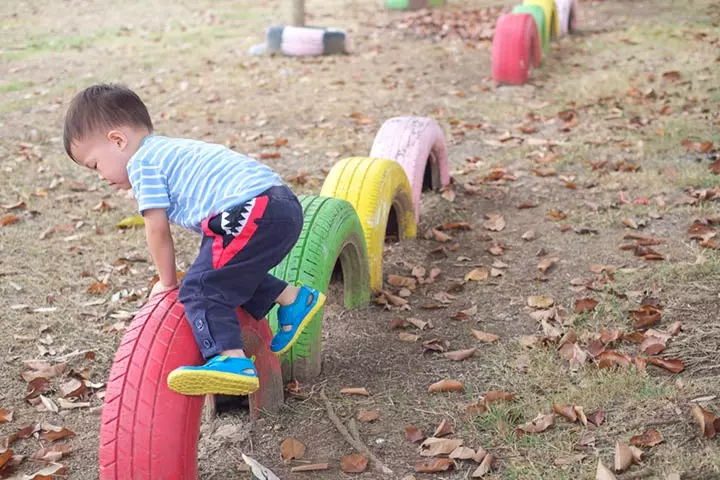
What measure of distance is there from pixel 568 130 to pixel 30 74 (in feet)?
21.8

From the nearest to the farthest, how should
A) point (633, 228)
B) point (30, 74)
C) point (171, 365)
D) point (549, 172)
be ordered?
point (171, 365) < point (633, 228) < point (549, 172) < point (30, 74)

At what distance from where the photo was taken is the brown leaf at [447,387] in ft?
11.7

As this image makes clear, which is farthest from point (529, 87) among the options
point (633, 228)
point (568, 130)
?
point (633, 228)

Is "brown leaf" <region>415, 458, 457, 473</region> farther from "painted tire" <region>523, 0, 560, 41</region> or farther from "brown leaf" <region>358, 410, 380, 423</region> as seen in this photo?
"painted tire" <region>523, 0, 560, 41</region>

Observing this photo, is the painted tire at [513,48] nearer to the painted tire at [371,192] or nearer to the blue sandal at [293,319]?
the painted tire at [371,192]

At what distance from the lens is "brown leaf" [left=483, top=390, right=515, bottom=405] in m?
3.40

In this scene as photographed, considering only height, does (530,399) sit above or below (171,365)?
below

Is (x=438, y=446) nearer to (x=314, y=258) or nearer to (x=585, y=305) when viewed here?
(x=314, y=258)

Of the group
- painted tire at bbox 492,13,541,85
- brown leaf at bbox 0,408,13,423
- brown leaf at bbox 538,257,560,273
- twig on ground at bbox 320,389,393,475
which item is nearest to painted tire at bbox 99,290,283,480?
twig on ground at bbox 320,389,393,475

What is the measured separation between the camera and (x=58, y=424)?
3488 mm

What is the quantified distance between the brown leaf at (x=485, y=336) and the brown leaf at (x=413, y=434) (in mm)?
Result: 844

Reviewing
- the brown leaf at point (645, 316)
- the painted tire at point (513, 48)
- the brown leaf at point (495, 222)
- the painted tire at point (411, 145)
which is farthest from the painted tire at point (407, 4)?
the brown leaf at point (645, 316)

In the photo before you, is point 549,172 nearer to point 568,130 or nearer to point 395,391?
point 568,130

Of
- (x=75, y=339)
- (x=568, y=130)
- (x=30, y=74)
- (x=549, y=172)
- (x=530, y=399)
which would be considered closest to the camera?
(x=530, y=399)
